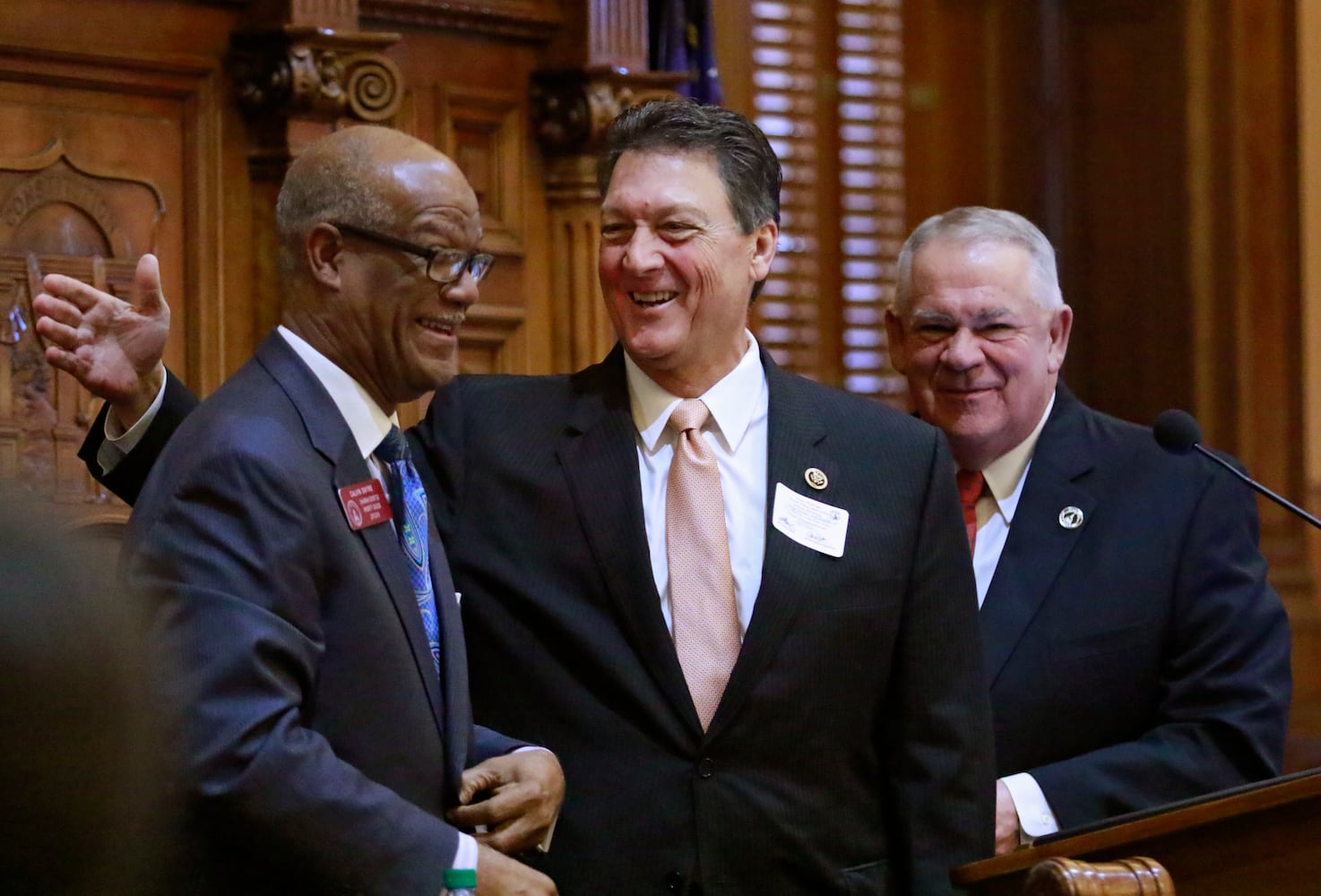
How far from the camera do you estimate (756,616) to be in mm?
2500

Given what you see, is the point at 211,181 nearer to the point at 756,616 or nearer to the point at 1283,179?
the point at 756,616

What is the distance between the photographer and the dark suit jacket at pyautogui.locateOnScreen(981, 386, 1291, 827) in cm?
290

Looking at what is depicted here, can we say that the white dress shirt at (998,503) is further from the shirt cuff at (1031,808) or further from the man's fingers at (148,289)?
the man's fingers at (148,289)

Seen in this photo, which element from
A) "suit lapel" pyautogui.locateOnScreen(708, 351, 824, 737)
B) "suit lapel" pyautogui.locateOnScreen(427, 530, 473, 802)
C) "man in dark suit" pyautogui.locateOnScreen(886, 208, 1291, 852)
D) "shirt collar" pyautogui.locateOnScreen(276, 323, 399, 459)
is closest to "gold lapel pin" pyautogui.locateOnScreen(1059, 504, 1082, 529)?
"man in dark suit" pyautogui.locateOnScreen(886, 208, 1291, 852)

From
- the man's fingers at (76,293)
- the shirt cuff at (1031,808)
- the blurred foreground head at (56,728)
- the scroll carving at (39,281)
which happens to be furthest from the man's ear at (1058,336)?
the blurred foreground head at (56,728)

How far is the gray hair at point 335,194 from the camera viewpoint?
2266 millimetres

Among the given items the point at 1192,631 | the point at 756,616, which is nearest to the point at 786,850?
the point at 756,616

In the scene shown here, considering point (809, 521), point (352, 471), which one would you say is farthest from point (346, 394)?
point (809, 521)

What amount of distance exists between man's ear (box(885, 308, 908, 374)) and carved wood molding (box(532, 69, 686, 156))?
1.17 m

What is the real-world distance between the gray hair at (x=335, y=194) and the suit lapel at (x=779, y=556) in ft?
2.27

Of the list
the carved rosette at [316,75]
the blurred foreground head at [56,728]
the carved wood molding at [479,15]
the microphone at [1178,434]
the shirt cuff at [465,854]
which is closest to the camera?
the blurred foreground head at [56,728]

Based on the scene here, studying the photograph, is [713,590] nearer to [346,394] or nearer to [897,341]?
[346,394]

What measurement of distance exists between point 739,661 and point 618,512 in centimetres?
28

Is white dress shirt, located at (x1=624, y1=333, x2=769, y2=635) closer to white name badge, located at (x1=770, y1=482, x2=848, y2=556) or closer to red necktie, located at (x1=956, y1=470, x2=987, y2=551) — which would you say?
white name badge, located at (x1=770, y1=482, x2=848, y2=556)
